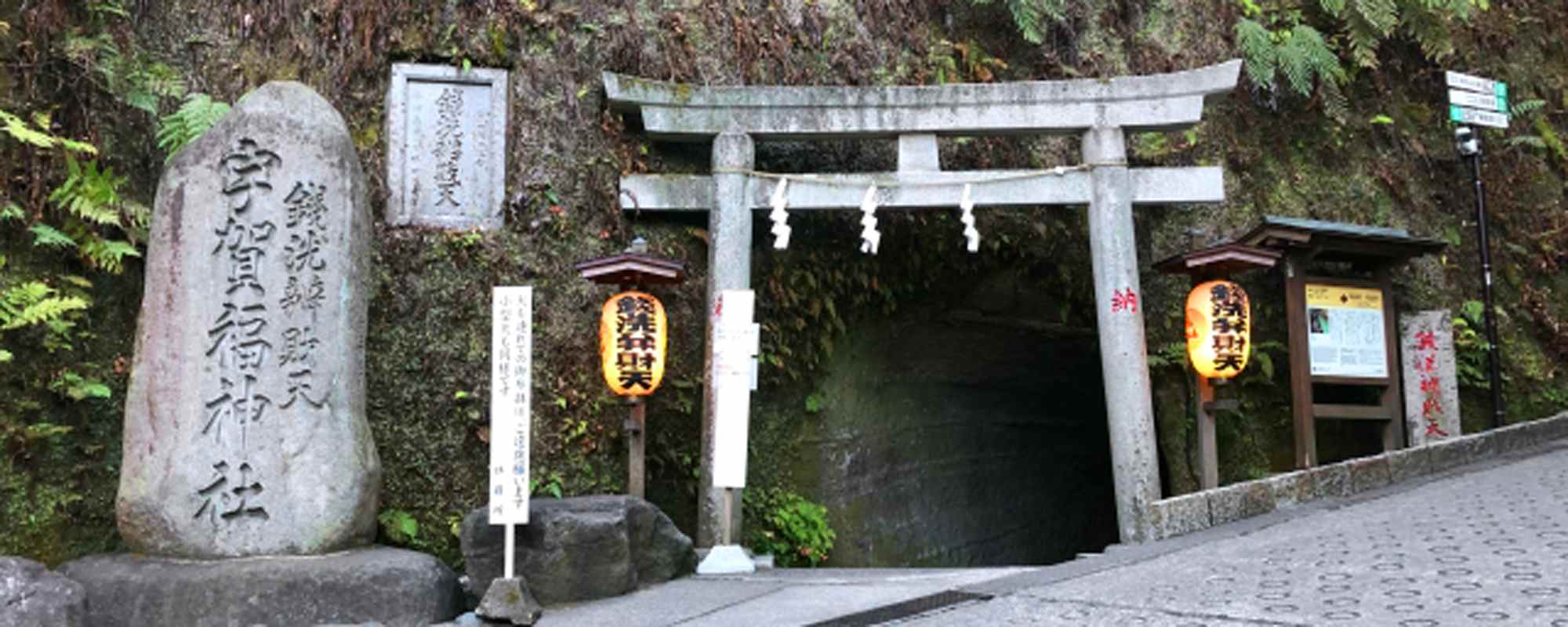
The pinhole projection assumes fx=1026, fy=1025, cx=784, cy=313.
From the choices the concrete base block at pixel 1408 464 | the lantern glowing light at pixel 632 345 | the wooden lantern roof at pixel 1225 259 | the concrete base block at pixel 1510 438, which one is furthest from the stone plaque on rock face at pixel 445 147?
the concrete base block at pixel 1510 438

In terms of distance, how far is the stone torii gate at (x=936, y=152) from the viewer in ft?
26.5

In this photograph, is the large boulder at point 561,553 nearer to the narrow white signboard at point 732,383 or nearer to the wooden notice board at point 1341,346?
the narrow white signboard at point 732,383

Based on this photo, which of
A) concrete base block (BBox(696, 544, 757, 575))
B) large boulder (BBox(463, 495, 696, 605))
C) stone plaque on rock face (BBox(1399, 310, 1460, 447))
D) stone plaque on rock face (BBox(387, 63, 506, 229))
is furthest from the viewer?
stone plaque on rock face (BBox(1399, 310, 1460, 447))

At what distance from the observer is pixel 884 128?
27.3 feet

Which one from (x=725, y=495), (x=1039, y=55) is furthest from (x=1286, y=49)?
(x=725, y=495)

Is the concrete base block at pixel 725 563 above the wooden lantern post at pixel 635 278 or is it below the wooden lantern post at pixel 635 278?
below

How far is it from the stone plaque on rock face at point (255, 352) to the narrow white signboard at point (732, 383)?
7.40ft

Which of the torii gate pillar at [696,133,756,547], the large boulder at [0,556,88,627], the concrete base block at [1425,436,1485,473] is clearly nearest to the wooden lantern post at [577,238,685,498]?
the torii gate pillar at [696,133,756,547]

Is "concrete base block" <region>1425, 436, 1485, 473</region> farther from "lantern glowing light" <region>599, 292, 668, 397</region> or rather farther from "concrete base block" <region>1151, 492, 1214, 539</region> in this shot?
"lantern glowing light" <region>599, 292, 668, 397</region>

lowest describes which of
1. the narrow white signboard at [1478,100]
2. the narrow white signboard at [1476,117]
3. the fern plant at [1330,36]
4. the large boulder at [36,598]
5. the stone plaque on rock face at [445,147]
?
the large boulder at [36,598]

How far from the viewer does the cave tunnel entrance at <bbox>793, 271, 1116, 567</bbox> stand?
9672mm

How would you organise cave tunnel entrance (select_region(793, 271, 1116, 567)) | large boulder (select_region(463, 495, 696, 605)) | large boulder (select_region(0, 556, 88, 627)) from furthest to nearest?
cave tunnel entrance (select_region(793, 271, 1116, 567)) < large boulder (select_region(463, 495, 696, 605)) < large boulder (select_region(0, 556, 88, 627))

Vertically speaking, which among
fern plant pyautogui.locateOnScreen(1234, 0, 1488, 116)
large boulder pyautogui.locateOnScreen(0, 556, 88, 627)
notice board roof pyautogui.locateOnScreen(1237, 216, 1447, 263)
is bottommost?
large boulder pyautogui.locateOnScreen(0, 556, 88, 627)

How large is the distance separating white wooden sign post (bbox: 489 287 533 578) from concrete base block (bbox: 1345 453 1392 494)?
20.0 ft
